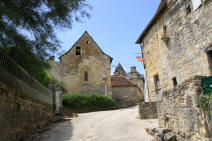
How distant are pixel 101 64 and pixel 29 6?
16.7m

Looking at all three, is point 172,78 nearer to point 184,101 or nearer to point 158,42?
point 158,42

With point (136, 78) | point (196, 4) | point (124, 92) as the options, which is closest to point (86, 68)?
point (124, 92)

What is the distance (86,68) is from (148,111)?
45.3ft

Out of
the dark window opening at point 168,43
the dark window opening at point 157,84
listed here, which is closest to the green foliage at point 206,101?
the dark window opening at point 168,43

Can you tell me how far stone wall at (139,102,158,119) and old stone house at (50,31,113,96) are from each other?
11.8 metres

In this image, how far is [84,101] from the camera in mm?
18109

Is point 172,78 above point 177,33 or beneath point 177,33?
beneath

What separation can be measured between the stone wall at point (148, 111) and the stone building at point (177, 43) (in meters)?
2.00

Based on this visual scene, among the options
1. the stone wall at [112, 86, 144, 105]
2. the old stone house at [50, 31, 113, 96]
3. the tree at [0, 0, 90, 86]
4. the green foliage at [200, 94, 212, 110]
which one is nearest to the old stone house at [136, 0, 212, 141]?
the green foliage at [200, 94, 212, 110]

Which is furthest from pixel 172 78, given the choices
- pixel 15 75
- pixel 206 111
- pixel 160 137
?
pixel 15 75

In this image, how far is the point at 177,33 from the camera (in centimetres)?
1061

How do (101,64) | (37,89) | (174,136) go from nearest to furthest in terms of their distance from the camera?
(174,136)
(37,89)
(101,64)

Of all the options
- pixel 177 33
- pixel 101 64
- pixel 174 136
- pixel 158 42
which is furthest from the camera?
pixel 101 64

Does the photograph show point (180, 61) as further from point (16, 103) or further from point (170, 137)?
point (16, 103)
